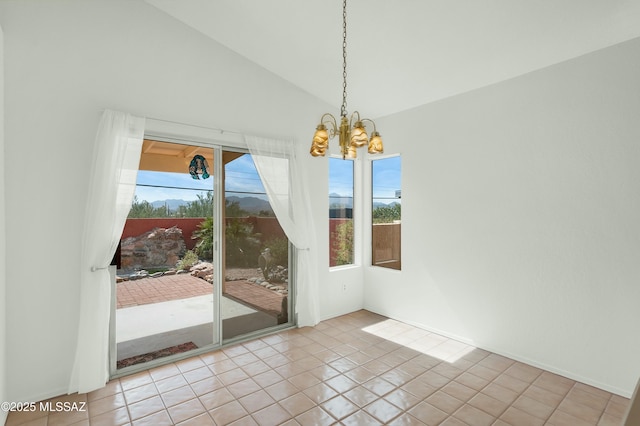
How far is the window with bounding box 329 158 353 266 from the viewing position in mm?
4551

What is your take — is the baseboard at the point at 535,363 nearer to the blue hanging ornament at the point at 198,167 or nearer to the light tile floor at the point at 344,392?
the light tile floor at the point at 344,392

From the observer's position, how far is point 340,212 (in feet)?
15.3

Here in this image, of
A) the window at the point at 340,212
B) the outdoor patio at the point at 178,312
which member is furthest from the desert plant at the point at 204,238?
the window at the point at 340,212

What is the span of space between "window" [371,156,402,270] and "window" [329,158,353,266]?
0.33m

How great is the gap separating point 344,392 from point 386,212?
251cm

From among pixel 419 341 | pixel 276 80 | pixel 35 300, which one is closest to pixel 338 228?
pixel 419 341

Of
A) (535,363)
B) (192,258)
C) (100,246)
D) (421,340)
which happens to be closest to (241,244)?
(192,258)

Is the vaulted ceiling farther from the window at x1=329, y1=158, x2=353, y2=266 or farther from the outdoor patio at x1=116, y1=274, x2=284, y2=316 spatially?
the outdoor patio at x1=116, y1=274, x2=284, y2=316

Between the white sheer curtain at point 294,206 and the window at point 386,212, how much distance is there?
3.50 feet

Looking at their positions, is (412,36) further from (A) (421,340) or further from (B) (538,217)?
(A) (421,340)

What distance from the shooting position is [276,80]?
3885mm

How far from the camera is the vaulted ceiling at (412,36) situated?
7.95ft

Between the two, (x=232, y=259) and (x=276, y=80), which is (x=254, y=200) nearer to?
(x=232, y=259)

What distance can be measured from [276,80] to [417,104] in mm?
1719
